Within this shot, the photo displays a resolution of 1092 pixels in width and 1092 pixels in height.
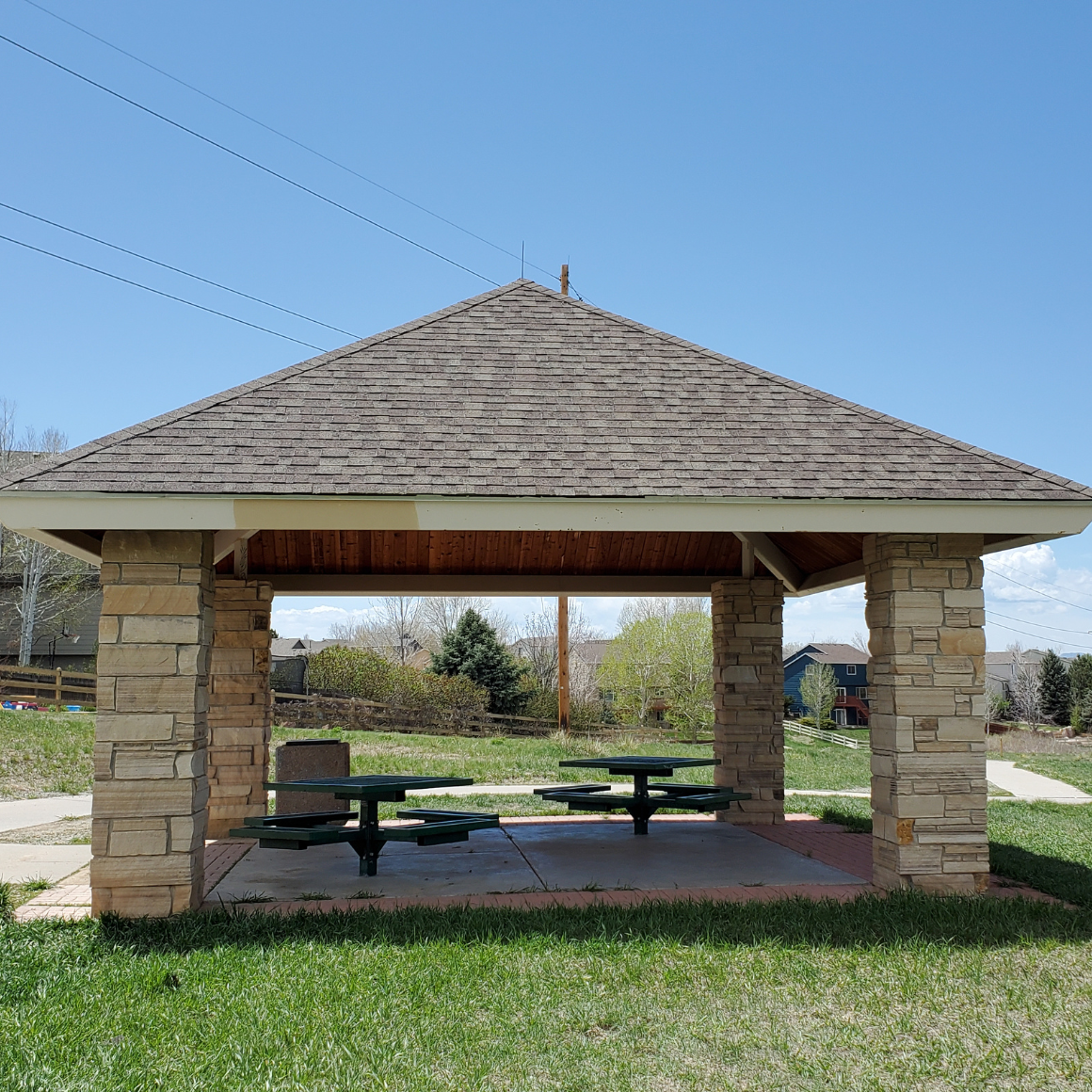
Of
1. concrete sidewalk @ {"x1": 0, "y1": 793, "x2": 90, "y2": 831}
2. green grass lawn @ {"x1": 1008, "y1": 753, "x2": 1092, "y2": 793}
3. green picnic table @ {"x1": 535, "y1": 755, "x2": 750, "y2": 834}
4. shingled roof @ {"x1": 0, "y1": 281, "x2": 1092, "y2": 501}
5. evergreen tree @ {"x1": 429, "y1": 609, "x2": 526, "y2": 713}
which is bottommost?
green grass lawn @ {"x1": 1008, "y1": 753, "x2": 1092, "y2": 793}

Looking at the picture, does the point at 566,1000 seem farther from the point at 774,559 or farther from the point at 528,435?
the point at 774,559

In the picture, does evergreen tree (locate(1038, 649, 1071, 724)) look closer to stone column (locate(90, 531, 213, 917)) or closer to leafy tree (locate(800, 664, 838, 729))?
leafy tree (locate(800, 664, 838, 729))

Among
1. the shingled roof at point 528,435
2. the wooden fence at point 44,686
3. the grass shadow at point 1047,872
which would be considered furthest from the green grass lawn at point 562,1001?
the wooden fence at point 44,686

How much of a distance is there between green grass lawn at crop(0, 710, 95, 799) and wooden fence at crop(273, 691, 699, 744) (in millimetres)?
5860

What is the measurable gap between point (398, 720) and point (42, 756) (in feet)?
37.1

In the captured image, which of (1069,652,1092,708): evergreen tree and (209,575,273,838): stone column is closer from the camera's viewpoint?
(209,575,273,838): stone column

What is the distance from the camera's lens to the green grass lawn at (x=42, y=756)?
49.2 ft

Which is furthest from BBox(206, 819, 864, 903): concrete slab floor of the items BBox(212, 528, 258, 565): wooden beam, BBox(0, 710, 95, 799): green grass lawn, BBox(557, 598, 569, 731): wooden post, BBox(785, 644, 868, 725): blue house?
BBox(785, 644, 868, 725): blue house

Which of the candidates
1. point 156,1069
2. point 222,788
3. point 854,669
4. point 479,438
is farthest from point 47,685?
point 854,669

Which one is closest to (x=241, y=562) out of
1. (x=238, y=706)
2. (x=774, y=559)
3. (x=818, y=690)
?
(x=238, y=706)

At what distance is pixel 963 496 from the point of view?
696cm

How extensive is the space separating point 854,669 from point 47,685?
44.0 metres

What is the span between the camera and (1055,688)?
45.0 meters

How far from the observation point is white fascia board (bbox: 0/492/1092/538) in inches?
253
